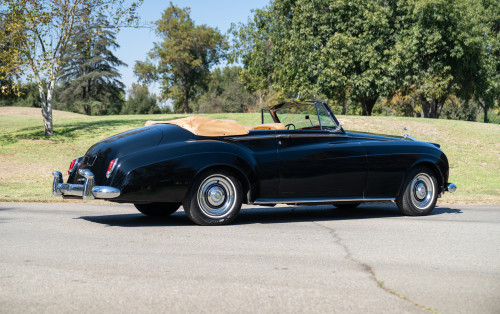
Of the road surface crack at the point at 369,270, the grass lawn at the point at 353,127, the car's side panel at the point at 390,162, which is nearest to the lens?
the road surface crack at the point at 369,270

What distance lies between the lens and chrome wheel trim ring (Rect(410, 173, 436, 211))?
7836 mm

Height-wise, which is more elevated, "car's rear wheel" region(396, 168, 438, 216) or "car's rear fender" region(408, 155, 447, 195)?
"car's rear fender" region(408, 155, 447, 195)

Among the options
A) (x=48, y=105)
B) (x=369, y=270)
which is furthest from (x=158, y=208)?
(x=48, y=105)

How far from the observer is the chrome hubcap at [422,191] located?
784 cm

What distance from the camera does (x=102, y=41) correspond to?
235 ft

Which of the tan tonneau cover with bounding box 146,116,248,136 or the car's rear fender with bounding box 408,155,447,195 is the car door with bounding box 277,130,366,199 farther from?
the car's rear fender with bounding box 408,155,447,195

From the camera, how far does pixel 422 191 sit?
7914 mm

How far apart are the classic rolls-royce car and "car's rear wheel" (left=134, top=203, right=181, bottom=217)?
0.05 ft

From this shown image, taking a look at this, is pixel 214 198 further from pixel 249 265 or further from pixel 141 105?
pixel 141 105

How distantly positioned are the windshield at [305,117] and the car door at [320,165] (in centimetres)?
26

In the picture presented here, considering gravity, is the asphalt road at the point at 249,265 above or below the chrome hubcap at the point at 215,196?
below

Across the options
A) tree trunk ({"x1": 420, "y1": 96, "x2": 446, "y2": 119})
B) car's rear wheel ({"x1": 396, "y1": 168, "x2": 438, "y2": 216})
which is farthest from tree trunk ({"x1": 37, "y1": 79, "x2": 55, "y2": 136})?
tree trunk ({"x1": 420, "y1": 96, "x2": 446, "y2": 119})

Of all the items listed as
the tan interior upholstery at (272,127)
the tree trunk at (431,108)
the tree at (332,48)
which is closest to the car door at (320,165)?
the tan interior upholstery at (272,127)

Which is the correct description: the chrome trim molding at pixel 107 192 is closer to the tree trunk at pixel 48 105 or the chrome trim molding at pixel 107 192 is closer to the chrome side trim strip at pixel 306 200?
the chrome side trim strip at pixel 306 200
